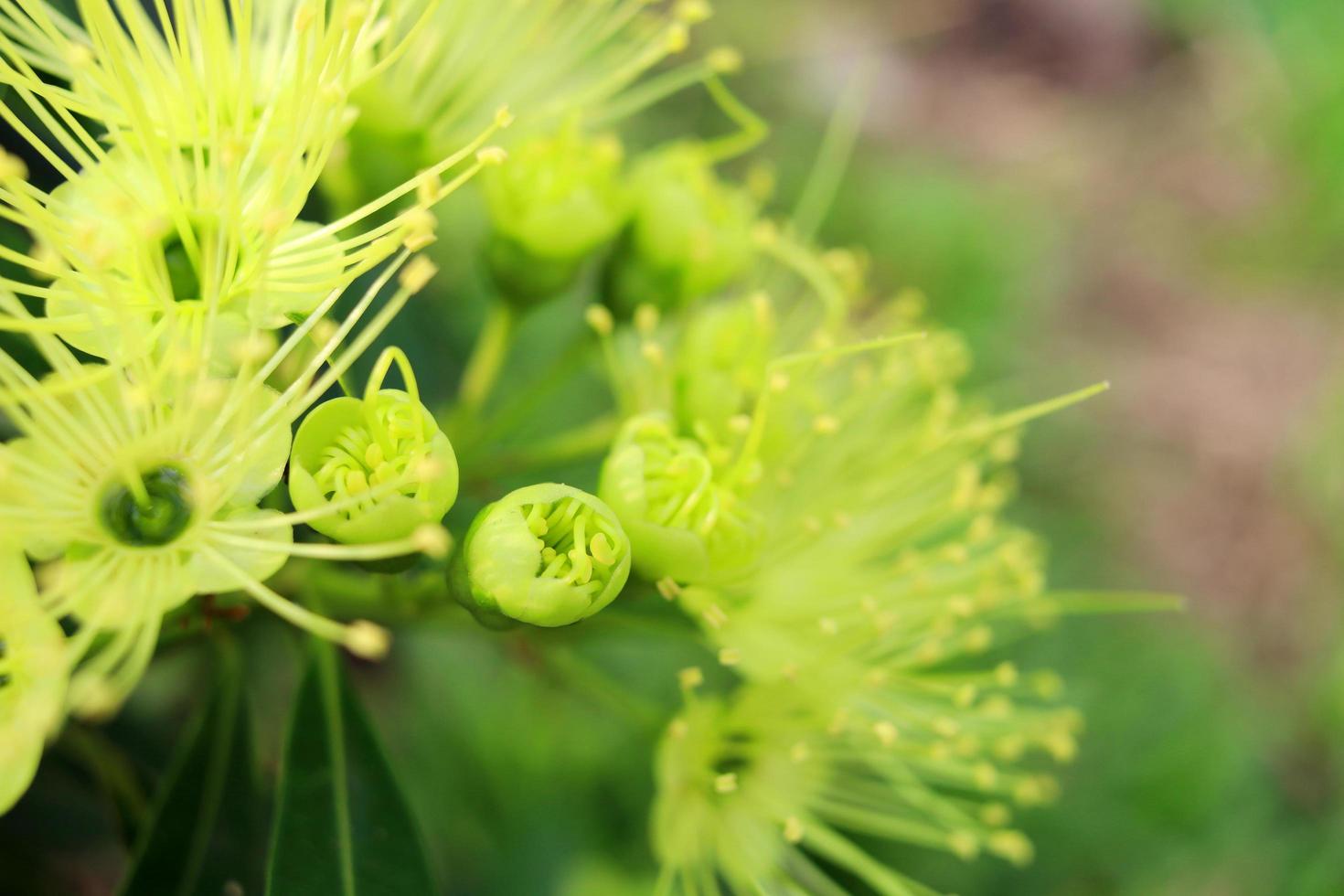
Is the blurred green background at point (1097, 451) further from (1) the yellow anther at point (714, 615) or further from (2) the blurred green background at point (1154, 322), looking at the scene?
(1) the yellow anther at point (714, 615)

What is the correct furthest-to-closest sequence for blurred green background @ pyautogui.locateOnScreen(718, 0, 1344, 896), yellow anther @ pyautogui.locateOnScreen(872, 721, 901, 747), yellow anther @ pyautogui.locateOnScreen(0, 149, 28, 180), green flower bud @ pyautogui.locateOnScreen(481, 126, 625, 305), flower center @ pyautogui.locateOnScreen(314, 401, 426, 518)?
blurred green background @ pyautogui.locateOnScreen(718, 0, 1344, 896)
green flower bud @ pyautogui.locateOnScreen(481, 126, 625, 305)
yellow anther @ pyautogui.locateOnScreen(872, 721, 901, 747)
flower center @ pyautogui.locateOnScreen(314, 401, 426, 518)
yellow anther @ pyautogui.locateOnScreen(0, 149, 28, 180)

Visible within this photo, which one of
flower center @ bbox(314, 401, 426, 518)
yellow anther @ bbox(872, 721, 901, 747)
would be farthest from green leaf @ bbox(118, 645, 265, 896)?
yellow anther @ bbox(872, 721, 901, 747)

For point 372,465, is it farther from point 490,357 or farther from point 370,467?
point 490,357

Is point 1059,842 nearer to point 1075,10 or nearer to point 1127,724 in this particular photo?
point 1127,724

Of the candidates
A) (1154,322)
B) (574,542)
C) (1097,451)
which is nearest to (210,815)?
(574,542)

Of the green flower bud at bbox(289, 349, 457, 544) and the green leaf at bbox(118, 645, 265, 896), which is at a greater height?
the green flower bud at bbox(289, 349, 457, 544)

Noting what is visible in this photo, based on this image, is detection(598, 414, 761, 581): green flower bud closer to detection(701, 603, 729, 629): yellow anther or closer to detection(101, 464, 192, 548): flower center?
detection(701, 603, 729, 629): yellow anther
